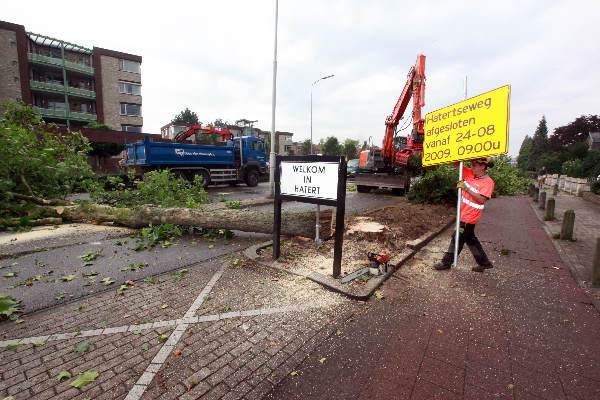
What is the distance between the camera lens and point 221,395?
6.49 feet

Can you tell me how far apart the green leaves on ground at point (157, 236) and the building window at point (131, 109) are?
4053 centimetres

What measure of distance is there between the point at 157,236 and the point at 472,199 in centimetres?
544

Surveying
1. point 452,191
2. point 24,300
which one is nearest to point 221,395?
point 24,300

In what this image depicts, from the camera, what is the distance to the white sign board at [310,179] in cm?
370

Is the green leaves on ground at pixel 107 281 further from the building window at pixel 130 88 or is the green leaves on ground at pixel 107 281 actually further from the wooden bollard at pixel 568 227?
the building window at pixel 130 88

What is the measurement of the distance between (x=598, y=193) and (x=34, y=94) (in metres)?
50.6

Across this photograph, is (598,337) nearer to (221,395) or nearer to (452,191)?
(221,395)

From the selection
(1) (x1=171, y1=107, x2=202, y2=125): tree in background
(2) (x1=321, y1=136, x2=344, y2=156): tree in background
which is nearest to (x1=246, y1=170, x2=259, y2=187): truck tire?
(2) (x1=321, y1=136, x2=344, y2=156): tree in background

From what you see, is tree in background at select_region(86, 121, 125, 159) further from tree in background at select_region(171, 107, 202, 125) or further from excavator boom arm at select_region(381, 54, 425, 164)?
tree in background at select_region(171, 107, 202, 125)

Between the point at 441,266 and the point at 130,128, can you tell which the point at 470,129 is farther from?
the point at 130,128

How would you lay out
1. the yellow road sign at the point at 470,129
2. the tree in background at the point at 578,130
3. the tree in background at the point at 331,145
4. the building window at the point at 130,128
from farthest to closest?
the tree in background at the point at 331,145 → the tree in background at the point at 578,130 → the building window at the point at 130,128 → the yellow road sign at the point at 470,129

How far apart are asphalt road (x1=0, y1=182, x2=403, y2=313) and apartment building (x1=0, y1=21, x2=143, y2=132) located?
36751 millimetres

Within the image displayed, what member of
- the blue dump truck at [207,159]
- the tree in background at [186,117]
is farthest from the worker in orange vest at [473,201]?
the tree in background at [186,117]

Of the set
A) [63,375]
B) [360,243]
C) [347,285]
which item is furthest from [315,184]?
[63,375]
